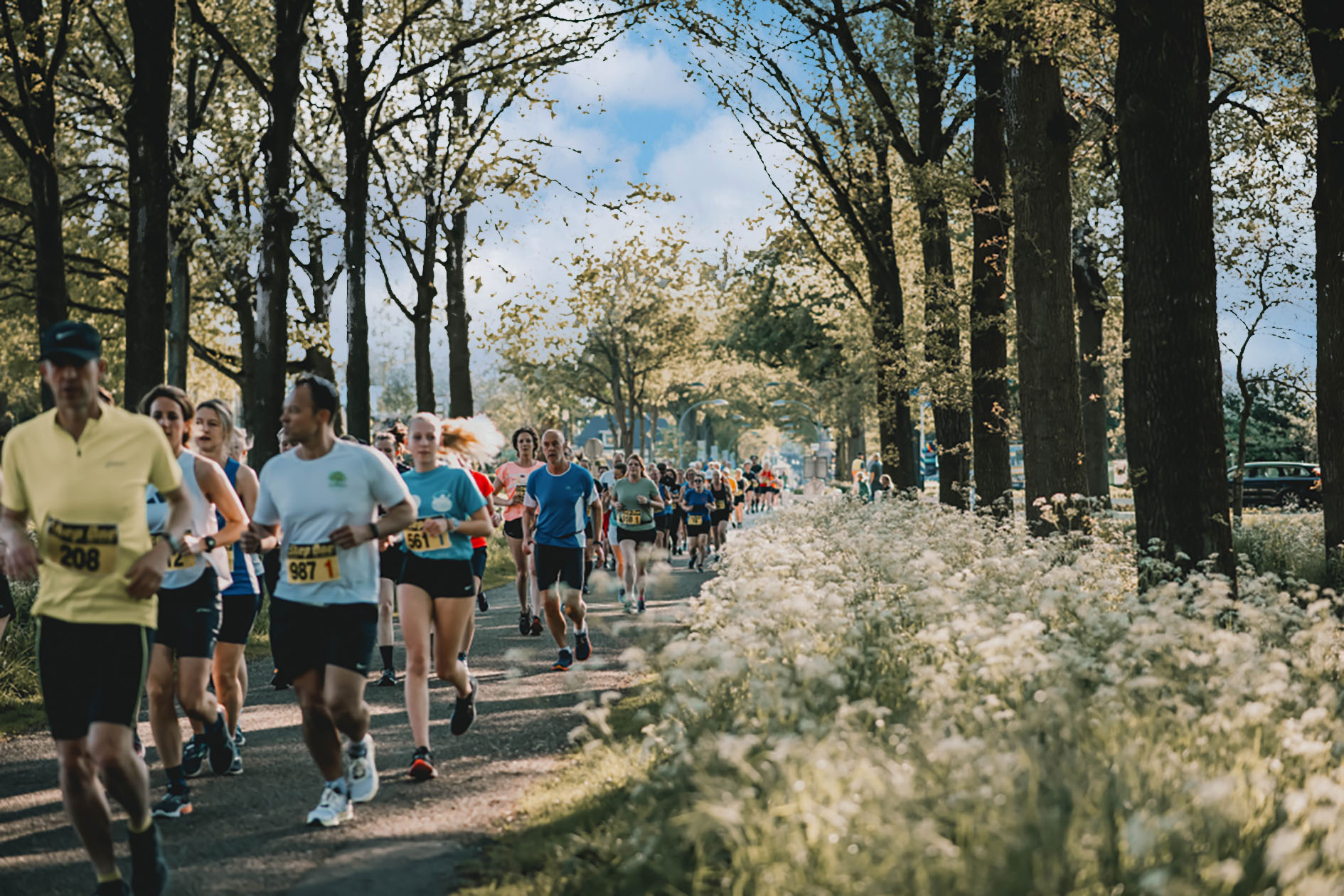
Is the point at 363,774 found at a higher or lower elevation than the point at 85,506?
lower

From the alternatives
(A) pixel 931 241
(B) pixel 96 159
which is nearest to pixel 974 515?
(A) pixel 931 241

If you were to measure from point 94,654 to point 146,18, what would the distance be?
10878mm

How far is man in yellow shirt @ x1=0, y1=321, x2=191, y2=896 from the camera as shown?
482 centimetres

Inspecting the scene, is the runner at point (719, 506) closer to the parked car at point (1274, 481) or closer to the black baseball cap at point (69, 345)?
the black baseball cap at point (69, 345)

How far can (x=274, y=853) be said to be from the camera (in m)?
→ 5.72

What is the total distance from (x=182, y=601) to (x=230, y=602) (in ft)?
3.07

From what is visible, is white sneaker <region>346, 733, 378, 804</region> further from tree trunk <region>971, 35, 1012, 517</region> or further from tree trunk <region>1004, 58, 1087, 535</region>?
tree trunk <region>971, 35, 1012, 517</region>

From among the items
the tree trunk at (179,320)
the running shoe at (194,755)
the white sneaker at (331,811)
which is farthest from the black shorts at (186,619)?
the tree trunk at (179,320)

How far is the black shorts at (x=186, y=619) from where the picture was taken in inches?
261

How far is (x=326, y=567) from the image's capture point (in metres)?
6.09

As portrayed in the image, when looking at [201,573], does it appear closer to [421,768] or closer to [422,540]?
[422,540]

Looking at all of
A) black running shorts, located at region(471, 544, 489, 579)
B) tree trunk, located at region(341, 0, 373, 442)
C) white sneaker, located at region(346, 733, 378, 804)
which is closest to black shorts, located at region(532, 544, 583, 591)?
black running shorts, located at region(471, 544, 489, 579)

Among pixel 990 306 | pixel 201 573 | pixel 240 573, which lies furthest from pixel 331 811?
pixel 990 306

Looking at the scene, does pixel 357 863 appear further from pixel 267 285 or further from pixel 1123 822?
pixel 267 285
